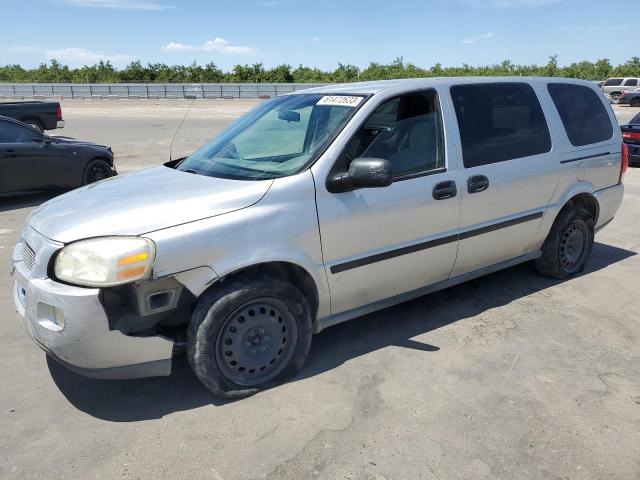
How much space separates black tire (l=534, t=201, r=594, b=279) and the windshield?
2351 mm

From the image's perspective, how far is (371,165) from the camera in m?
3.10

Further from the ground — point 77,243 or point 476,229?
point 77,243

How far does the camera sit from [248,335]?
3.09 meters

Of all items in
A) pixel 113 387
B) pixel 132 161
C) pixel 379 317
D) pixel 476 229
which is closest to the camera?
pixel 113 387

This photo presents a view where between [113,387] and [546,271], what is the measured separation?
376 cm

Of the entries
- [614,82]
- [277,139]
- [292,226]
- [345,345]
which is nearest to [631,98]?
[614,82]

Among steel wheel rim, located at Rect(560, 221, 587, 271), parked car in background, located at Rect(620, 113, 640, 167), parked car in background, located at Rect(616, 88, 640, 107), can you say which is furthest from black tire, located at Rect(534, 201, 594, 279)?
parked car in background, located at Rect(616, 88, 640, 107)

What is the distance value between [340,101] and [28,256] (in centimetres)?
213

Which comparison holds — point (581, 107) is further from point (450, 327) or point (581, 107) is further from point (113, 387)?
point (113, 387)

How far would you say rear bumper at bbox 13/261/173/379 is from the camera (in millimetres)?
2680

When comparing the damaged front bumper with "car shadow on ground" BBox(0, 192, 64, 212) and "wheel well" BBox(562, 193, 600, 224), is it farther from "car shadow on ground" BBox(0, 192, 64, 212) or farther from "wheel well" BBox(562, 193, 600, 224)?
"car shadow on ground" BBox(0, 192, 64, 212)

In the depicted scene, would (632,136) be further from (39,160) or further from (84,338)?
(84,338)

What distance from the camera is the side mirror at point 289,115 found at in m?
3.88

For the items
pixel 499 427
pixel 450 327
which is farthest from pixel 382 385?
pixel 450 327
